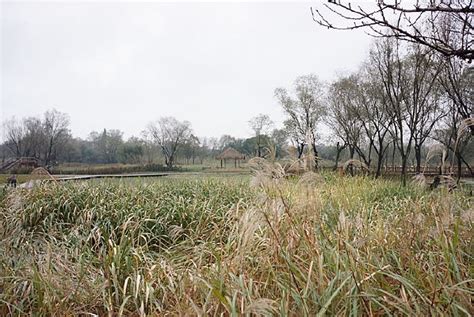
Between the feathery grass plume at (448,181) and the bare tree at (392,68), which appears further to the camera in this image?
the bare tree at (392,68)

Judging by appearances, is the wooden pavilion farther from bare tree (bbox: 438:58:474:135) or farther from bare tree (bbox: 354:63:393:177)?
bare tree (bbox: 438:58:474:135)

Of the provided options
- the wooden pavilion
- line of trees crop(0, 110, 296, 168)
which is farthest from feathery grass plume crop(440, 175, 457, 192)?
the wooden pavilion

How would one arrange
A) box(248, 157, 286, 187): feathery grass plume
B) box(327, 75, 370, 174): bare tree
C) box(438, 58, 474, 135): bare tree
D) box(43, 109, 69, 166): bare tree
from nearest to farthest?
box(248, 157, 286, 187): feathery grass plume, box(438, 58, 474, 135): bare tree, box(327, 75, 370, 174): bare tree, box(43, 109, 69, 166): bare tree

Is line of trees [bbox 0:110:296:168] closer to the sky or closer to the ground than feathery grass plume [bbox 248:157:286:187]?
closer to the sky

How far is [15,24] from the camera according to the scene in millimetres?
5891

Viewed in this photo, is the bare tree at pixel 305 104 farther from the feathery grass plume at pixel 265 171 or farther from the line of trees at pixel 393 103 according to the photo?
the feathery grass plume at pixel 265 171

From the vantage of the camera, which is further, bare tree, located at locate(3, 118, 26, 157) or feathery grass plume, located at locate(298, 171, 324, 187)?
bare tree, located at locate(3, 118, 26, 157)

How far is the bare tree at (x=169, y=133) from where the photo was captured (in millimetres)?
43388

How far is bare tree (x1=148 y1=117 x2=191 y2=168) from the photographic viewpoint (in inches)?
1708

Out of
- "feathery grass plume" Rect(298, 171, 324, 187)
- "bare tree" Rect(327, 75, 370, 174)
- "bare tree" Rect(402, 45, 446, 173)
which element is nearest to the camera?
"feathery grass plume" Rect(298, 171, 324, 187)

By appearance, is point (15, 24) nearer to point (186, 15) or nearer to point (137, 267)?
point (186, 15)

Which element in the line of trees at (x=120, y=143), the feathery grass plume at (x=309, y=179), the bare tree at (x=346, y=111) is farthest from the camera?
the line of trees at (x=120, y=143)

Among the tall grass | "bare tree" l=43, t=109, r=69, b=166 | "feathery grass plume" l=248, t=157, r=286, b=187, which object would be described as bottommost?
the tall grass

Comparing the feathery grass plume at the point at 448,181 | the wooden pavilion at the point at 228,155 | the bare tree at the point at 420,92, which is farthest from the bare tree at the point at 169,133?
the feathery grass plume at the point at 448,181
